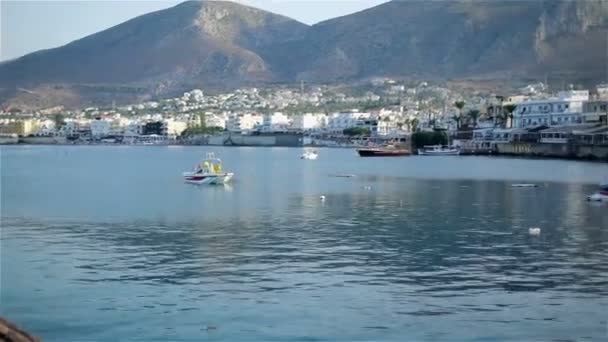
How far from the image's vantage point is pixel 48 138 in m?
143

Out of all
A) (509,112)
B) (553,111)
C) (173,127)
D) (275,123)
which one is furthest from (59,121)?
(553,111)

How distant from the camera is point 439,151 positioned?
75.3m

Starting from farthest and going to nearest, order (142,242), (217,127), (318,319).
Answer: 1. (217,127)
2. (142,242)
3. (318,319)

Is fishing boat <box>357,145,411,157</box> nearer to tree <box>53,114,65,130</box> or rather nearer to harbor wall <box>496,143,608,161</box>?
harbor wall <box>496,143,608,161</box>

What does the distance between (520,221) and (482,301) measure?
9.97 metres

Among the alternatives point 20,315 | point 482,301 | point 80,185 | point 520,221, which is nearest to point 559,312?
point 482,301

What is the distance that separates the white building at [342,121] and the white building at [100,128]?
3413 cm

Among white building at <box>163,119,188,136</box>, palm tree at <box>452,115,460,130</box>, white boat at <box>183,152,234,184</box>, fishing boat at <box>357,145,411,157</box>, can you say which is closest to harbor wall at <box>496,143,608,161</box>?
fishing boat at <box>357,145,411,157</box>

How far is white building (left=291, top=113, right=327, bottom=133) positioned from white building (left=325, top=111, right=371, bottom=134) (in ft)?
6.18

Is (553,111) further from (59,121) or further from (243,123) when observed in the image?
(59,121)

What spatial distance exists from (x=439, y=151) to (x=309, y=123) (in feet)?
196

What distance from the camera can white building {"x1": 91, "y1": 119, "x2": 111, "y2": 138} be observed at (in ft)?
475

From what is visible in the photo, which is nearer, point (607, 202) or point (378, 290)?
point (378, 290)

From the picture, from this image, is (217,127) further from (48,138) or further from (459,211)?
(459,211)
